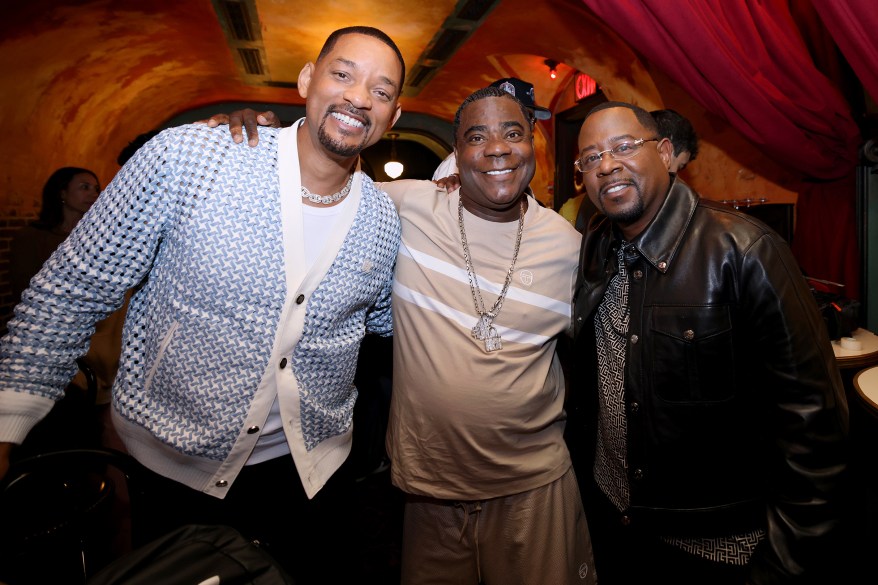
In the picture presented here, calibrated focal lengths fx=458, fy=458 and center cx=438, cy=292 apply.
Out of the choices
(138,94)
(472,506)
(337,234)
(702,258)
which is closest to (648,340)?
(702,258)

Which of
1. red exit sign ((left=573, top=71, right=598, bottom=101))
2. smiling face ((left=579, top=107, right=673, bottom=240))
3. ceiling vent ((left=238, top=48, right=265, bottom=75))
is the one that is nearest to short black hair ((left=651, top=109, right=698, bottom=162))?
smiling face ((left=579, top=107, right=673, bottom=240))

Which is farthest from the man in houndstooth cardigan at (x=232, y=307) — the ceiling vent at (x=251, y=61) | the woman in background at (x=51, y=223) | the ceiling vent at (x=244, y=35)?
the ceiling vent at (x=251, y=61)

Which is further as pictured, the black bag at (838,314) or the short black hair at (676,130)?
the short black hair at (676,130)

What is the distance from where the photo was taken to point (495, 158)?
73.7 inches

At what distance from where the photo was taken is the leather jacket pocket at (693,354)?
1364 millimetres

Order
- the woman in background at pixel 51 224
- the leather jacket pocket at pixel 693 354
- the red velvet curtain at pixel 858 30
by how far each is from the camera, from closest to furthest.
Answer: the leather jacket pocket at pixel 693 354, the red velvet curtain at pixel 858 30, the woman in background at pixel 51 224

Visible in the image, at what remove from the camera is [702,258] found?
139cm

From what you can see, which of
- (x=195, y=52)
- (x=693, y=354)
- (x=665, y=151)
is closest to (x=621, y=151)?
(x=665, y=151)

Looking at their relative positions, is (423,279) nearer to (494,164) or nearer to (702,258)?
(494,164)

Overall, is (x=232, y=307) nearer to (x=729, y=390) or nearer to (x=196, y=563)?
(x=196, y=563)

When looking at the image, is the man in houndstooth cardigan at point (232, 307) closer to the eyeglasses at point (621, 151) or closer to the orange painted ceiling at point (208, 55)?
the eyeglasses at point (621, 151)

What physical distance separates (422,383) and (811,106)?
3010 mm

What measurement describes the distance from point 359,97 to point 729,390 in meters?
1.48

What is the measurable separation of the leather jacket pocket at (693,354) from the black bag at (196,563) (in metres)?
1.17
